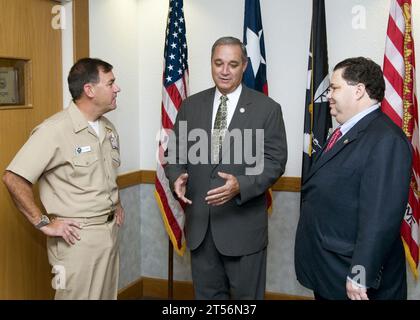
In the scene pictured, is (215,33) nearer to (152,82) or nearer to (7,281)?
(152,82)

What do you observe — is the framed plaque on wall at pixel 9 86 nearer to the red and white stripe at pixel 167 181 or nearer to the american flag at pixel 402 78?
the red and white stripe at pixel 167 181

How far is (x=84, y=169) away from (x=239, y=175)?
2.44 feet

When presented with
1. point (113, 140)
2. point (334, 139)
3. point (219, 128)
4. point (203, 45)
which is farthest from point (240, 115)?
point (203, 45)

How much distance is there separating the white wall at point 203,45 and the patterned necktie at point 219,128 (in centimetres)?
98

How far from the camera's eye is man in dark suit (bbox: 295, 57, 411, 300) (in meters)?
1.70

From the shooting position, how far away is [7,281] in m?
2.48

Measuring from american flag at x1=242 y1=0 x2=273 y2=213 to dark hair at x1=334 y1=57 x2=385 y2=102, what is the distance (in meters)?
1.30

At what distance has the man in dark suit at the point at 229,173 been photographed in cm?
237

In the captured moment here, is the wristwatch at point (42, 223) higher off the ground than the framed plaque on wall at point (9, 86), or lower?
lower

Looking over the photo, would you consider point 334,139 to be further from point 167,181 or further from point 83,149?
point 167,181

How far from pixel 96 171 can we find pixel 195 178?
0.49 m

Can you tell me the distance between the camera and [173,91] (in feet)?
10.6

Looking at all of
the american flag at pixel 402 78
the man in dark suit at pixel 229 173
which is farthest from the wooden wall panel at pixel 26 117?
the american flag at pixel 402 78
